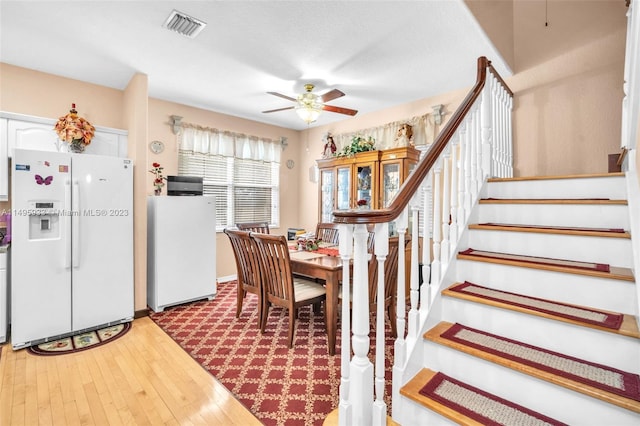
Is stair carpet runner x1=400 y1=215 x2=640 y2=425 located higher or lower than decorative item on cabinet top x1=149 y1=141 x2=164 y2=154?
lower

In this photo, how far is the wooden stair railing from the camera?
4.05ft

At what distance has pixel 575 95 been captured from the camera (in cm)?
287

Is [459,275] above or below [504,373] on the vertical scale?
above

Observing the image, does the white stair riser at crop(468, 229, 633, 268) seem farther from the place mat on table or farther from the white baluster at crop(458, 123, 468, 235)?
the place mat on table

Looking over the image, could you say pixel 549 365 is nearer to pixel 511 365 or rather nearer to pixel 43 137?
pixel 511 365

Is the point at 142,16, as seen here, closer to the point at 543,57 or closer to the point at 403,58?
the point at 403,58

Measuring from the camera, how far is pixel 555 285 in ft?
4.93

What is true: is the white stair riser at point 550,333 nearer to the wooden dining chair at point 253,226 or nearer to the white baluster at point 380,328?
the white baluster at point 380,328

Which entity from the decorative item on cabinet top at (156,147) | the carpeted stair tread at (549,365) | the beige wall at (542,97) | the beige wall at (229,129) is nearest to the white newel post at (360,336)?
the carpeted stair tread at (549,365)

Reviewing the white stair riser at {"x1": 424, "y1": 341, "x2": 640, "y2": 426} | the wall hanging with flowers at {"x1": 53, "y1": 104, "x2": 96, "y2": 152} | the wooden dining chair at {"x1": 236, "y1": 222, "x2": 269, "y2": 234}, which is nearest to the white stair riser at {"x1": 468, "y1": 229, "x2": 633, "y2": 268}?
the white stair riser at {"x1": 424, "y1": 341, "x2": 640, "y2": 426}

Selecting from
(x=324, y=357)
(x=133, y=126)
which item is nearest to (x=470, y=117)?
(x=324, y=357)

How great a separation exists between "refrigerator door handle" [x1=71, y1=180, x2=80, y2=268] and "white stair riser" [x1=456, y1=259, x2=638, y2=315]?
10.5ft

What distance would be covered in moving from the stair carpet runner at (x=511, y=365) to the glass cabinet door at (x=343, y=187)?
2.95 metres

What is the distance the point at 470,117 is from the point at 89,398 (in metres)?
3.06
